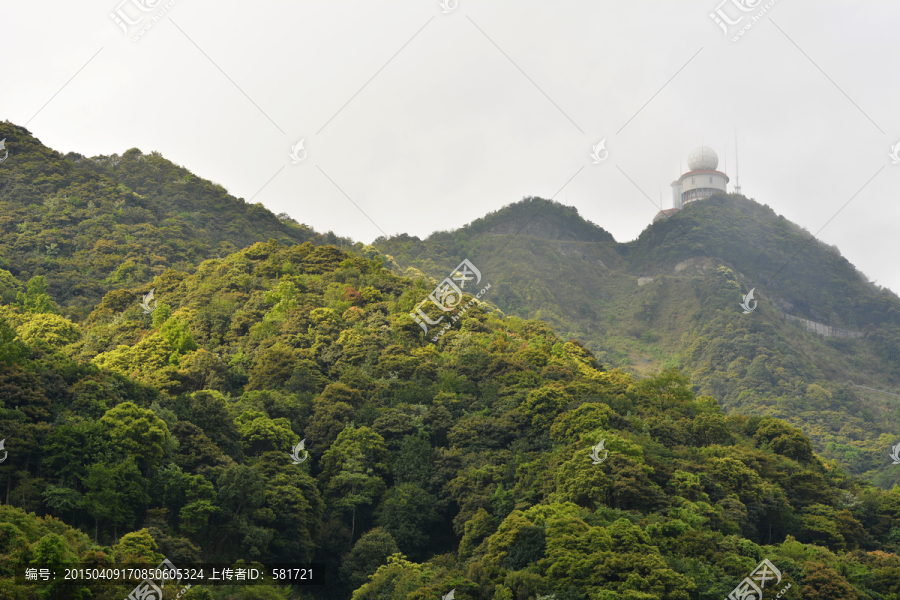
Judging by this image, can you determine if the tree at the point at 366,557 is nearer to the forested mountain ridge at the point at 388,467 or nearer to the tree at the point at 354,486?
the forested mountain ridge at the point at 388,467

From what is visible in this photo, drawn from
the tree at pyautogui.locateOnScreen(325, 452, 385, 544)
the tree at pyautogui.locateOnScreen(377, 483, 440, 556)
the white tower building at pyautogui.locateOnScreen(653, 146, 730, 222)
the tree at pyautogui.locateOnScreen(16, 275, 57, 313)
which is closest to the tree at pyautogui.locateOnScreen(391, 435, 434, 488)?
the tree at pyautogui.locateOnScreen(377, 483, 440, 556)

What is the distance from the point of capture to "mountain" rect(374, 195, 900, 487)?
73.6 m

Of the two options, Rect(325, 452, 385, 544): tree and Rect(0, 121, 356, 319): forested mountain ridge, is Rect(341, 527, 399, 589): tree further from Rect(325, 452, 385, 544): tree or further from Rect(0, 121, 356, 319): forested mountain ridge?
Rect(0, 121, 356, 319): forested mountain ridge

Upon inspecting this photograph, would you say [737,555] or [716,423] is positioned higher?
[716,423]

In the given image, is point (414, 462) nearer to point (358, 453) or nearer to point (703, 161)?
point (358, 453)

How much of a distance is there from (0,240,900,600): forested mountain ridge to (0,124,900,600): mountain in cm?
10

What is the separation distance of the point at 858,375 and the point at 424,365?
192ft

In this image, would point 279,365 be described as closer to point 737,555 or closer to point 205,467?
point 205,467

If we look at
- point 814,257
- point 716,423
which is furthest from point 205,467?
point 814,257

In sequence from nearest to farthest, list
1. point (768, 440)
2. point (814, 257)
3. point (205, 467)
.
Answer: point (205, 467), point (768, 440), point (814, 257)

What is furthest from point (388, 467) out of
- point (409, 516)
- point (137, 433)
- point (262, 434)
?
point (137, 433)

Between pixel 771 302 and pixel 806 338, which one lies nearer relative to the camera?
pixel 806 338

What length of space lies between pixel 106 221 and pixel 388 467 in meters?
36.8

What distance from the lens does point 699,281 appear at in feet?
310
